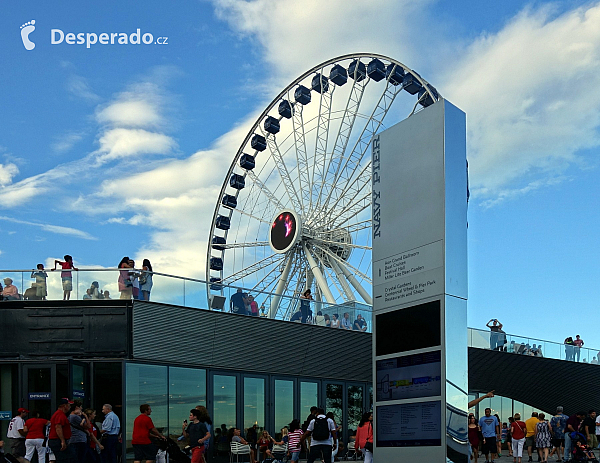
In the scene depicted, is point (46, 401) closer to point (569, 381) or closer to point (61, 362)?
point (61, 362)

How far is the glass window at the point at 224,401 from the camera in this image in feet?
71.7

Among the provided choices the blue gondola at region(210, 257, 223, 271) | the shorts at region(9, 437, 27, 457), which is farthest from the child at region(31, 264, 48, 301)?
the blue gondola at region(210, 257, 223, 271)

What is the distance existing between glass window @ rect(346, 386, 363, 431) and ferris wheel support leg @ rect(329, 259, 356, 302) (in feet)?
18.6

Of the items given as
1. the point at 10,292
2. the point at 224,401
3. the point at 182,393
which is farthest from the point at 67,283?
the point at 224,401

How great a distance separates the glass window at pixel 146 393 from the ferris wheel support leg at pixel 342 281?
11.3 m

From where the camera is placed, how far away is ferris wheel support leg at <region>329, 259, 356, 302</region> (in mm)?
30766

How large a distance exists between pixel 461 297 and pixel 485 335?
19870mm

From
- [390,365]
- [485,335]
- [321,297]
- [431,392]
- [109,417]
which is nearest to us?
[431,392]

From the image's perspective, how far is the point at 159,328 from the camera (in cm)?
2064

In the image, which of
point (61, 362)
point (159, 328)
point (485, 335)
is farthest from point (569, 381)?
point (61, 362)

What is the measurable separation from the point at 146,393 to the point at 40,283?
387 cm

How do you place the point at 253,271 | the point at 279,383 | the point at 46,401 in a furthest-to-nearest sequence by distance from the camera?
the point at 253,271, the point at 279,383, the point at 46,401

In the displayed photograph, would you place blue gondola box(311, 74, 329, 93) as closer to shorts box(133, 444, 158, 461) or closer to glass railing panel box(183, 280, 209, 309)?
glass railing panel box(183, 280, 209, 309)

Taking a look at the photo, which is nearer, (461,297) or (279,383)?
(461,297)
